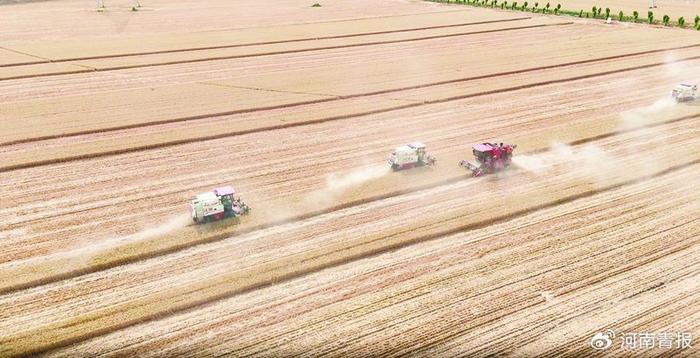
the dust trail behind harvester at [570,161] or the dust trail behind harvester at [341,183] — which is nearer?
the dust trail behind harvester at [341,183]

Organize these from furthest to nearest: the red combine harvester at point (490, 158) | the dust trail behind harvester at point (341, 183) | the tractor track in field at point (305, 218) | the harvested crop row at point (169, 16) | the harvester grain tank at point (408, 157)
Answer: the harvested crop row at point (169, 16), the harvester grain tank at point (408, 157), the red combine harvester at point (490, 158), the dust trail behind harvester at point (341, 183), the tractor track in field at point (305, 218)

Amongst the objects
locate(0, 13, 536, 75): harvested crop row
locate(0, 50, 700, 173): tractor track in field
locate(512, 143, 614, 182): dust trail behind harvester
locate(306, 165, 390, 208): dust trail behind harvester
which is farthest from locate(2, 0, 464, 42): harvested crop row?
locate(512, 143, 614, 182): dust trail behind harvester

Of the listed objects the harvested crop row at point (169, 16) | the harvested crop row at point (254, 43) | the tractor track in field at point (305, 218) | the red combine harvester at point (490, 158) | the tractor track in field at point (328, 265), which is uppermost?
the harvested crop row at point (169, 16)

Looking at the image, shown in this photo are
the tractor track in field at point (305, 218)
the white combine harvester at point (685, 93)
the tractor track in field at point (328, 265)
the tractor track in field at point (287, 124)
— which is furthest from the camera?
the white combine harvester at point (685, 93)

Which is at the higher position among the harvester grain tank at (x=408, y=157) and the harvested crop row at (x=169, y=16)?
the harvested crop row at (x=169, y=16)

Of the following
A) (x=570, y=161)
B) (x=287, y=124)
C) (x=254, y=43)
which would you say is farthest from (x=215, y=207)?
(x=254, y=43)

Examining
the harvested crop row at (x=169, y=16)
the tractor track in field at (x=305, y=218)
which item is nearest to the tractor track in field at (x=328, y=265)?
the tractor track in field at (x=305, y=218)

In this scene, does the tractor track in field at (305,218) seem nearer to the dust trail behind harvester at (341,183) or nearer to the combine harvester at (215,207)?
the dust trail behind harvester at (341,183)
